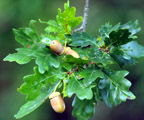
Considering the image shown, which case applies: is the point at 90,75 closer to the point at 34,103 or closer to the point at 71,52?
the point at 71,52

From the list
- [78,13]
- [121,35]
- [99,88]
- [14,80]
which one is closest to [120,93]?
[99,88]

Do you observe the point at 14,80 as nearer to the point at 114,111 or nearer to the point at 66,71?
the point at 114,111

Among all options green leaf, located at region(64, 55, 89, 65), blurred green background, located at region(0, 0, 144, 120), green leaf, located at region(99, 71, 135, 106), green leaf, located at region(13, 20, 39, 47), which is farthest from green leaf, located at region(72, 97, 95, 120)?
blurred green background, located at region(0, 0, 144, 120)

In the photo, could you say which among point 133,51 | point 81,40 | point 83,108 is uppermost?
point 81,40

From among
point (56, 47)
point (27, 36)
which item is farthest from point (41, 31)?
point (56, 47)

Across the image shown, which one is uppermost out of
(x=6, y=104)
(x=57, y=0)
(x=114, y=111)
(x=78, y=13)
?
(x=57, y=0)
